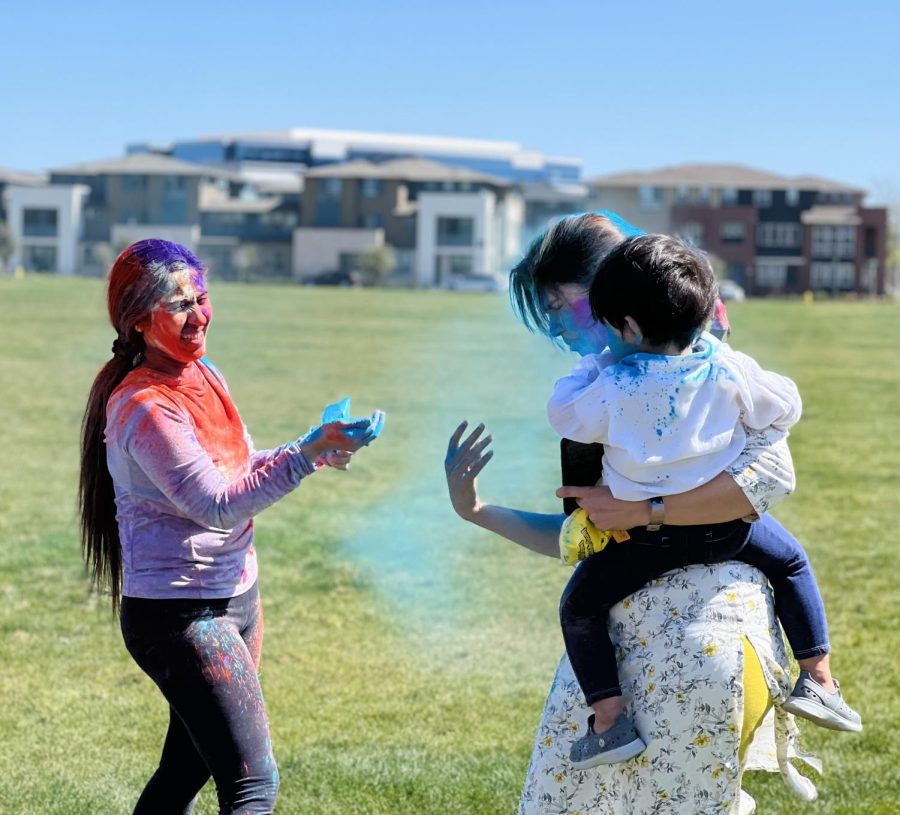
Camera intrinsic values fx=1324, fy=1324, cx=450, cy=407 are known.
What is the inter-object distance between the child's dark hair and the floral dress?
0.31 m

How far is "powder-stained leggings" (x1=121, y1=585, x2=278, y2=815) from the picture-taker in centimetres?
288

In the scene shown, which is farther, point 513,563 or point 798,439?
point 798,439

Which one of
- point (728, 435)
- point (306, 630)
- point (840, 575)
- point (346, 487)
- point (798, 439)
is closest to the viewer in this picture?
point (728, 435)

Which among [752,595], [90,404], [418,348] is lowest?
[418,348]

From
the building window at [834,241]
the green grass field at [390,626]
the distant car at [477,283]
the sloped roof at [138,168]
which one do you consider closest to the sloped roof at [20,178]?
the sloped roof at [138,168]

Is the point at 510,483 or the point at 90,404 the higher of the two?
the point at 90,404

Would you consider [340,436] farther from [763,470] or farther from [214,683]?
[763,470]

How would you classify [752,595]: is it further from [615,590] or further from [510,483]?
[510,483]

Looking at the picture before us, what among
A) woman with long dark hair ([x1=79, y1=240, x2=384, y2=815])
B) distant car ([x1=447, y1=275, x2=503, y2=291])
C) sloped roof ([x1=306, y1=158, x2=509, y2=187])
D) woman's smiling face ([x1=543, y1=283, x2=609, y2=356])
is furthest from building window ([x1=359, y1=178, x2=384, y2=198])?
woman's smiling face ([x1=543, y1=283, x2=609, y2=356])

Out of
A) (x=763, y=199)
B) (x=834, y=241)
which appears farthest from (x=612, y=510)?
(x=763, y=199)

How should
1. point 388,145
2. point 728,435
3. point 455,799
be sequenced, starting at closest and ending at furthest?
1. point 728,435
2. point 455,799
3. point 388,145

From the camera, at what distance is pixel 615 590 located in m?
2.61

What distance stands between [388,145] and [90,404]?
143 m

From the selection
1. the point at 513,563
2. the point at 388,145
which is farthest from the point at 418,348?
the point at 388,145
